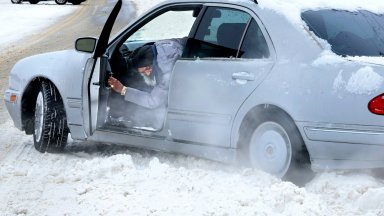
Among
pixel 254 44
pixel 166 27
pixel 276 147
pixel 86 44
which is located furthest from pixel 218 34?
pixel 166 27

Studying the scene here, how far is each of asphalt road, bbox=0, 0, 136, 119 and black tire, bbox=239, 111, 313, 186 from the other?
14.2ft

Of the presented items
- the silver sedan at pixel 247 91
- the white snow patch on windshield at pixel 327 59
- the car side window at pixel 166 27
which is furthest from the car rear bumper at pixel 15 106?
the car side window at pixel 166 27

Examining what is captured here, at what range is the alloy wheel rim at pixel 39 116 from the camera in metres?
6.90

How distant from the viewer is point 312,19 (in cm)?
550

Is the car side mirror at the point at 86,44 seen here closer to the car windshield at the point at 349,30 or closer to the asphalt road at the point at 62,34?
the car windshield at the point at 349,30

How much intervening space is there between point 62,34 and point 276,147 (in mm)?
16855

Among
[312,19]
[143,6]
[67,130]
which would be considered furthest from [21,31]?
[312,19]

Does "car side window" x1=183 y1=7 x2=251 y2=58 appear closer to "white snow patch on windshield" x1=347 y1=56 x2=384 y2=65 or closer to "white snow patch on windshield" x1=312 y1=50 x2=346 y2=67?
"white snow patch on windshield" x1=312 y1=50 x2=346 y2=67

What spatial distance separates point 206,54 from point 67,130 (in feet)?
5.60

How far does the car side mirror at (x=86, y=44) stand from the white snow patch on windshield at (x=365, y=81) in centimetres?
258

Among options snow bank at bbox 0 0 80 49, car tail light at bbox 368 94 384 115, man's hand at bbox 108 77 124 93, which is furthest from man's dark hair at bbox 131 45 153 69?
snow bank at bbox 0 0 80 49

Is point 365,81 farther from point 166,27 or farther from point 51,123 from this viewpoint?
point 166,27

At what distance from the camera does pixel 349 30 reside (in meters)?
5.58

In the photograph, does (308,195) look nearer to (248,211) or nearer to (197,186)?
(248,211)
